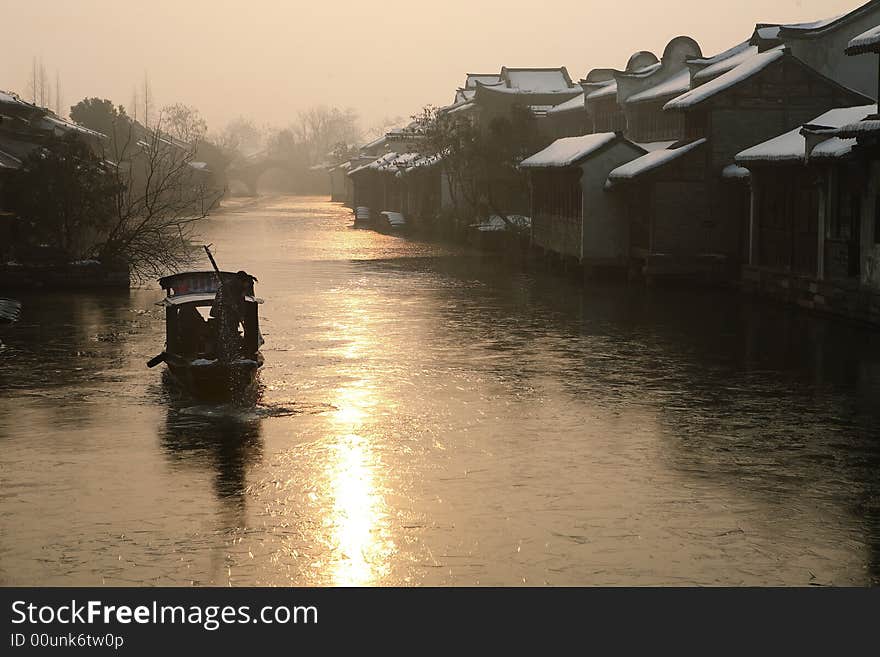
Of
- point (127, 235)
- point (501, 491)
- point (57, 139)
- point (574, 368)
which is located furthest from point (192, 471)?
point (57, 139)

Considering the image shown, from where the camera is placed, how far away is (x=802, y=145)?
2852 centimetres

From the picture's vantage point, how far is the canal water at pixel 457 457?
9.83 metres

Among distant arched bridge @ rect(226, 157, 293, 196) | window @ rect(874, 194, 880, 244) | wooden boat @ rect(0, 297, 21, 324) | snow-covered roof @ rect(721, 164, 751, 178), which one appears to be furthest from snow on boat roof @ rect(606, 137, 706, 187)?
distant arched bridge @ rect(226, 157, 293, 196)

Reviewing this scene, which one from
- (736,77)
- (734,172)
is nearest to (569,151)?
(736,77)

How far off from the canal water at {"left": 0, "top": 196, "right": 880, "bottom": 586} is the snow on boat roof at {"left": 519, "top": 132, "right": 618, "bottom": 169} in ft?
37.9

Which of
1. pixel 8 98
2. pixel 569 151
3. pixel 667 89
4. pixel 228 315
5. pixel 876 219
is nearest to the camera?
pixel 228 315

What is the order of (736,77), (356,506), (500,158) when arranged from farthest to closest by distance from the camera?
(500,158)
(736,77)
(356,506)

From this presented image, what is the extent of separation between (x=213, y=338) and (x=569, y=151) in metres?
23.9

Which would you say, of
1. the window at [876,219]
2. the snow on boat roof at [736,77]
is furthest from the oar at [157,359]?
the snow on boat roof at [736,77]

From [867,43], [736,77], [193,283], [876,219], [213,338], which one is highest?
[736,77]

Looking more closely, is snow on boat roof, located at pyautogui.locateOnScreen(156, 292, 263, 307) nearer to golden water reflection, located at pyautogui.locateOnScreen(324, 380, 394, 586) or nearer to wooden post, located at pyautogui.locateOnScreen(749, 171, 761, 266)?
golden water reflection, located at pyautogui.locateOnScreen(324, 380, 394, 586)

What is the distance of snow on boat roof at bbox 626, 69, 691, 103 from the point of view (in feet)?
152

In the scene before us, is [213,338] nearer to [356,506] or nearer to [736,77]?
[356,506]

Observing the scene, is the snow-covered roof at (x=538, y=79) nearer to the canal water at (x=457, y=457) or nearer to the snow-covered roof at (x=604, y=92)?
the snow-covered roof at (x=604, y=92)
